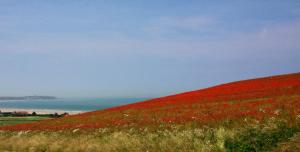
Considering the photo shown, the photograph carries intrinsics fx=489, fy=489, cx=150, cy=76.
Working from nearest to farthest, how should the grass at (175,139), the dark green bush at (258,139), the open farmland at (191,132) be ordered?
the dark green bush at (258,139) < the grass at (175,139) < the open farmland at (191,132)

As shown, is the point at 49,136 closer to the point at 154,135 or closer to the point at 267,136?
the point at 154,135

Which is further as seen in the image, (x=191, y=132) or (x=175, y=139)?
(x=191, y=132)

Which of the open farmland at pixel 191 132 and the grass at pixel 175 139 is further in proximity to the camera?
the open farmland at pixel 191 132

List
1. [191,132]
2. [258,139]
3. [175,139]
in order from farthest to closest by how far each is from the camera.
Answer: [191,132] < [175,139] < [258,139]

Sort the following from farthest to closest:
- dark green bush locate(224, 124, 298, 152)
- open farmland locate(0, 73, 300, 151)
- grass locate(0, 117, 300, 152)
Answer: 1. open farmland locate(0, 73, 300, 151)
2. grass locate(0, 117, 300, 152)
3. dark green bush locate(224, 124, 298, 152)

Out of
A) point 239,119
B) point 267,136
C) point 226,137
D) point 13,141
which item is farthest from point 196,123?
point 13,141

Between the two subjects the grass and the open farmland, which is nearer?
the grass

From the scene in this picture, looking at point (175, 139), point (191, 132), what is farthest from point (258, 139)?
point (191, 132)

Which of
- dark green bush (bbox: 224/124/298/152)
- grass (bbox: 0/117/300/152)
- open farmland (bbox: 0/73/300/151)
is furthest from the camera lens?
open farmland (bbox: 0/73/300/151)

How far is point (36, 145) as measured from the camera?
25.8 m

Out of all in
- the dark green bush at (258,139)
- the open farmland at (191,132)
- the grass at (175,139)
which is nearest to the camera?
the dark green bush at (258,139)

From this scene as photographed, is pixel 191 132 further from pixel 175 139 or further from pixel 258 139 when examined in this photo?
pixel 258 139

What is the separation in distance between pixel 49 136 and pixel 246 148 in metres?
14.5

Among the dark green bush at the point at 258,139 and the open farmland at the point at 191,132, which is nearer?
the dark green bush at the point at 258,139
